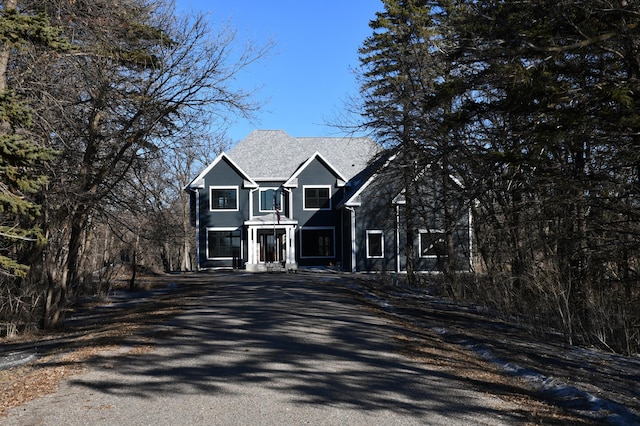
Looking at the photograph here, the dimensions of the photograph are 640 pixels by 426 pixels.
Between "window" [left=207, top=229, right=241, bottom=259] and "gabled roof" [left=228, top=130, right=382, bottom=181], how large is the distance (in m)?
3.89

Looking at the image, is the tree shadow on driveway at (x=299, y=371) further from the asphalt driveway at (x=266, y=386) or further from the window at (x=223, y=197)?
the window at (x=223, y=197)

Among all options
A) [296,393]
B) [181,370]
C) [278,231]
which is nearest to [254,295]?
[181,370]

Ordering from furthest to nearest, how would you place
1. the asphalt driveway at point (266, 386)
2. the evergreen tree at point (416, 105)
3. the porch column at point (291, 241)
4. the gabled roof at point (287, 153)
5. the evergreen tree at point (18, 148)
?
the gabled roof at point (287, 153)
the porch column at point (291, 241)
the evergreen tree at point (416, 105)
the evergreen tree at point (18, 148)
the asphalt driveway at point (266, 386)

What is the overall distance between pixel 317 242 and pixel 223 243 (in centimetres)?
594

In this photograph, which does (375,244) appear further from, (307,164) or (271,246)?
(271,246)

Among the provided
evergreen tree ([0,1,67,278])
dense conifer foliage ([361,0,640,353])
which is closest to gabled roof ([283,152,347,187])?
dense conifer foliage ([361,0,640,353])

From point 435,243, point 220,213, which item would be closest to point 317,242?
point 220,213

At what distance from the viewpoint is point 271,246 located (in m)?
40.7

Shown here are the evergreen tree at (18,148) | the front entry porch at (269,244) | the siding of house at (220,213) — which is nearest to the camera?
the evergreen tree at (18,148)

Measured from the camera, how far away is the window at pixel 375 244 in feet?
→ 122

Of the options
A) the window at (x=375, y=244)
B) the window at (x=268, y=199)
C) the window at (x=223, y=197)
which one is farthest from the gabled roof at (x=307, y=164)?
the window at (x=375, y=244)

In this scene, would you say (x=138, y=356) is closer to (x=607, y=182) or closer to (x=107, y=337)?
(x=107, y=337)

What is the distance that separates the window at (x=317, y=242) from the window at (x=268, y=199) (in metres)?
2.53

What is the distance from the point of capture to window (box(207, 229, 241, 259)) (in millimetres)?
39500
